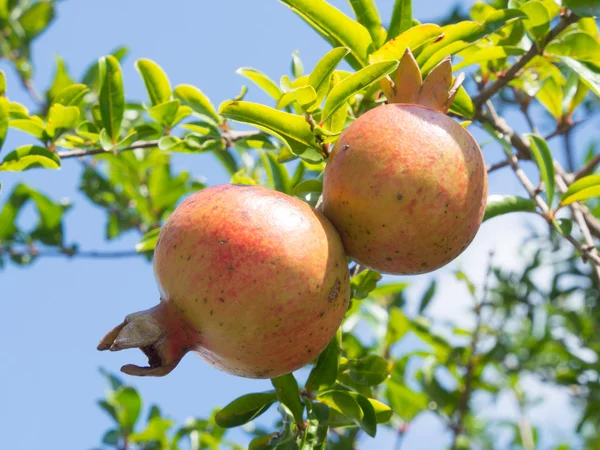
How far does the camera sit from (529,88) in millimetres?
2172

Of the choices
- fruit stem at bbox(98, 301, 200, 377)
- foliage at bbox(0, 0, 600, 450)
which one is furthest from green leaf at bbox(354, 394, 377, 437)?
fruit stem at bbox(98, 301, 200, 377)

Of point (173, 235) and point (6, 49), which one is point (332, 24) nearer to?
point (173, 235)

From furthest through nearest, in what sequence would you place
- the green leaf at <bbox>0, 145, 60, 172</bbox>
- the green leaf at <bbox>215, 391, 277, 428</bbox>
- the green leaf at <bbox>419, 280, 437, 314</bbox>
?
the green leaf at <bbox>419, 280, 437, 314</bbox> → the green leaf at <bbox>0, 145, 60, 172</bbox> → the green leaf at <bbox>215, 391, 277, 428</bbox>

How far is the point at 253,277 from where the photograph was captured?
4.05 feet

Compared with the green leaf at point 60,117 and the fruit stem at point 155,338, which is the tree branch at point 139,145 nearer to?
the green leaf at point 60,117

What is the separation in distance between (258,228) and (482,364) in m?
2.34

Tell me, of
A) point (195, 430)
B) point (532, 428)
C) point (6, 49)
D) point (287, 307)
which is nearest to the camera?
point (287, 307)

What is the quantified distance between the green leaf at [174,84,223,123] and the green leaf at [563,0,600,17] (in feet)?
3.44

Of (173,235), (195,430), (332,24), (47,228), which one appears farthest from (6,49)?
(173,235)

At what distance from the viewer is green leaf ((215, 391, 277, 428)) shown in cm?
171

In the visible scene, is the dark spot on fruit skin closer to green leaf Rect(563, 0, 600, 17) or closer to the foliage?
the foliage

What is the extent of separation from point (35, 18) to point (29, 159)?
2.29 metres

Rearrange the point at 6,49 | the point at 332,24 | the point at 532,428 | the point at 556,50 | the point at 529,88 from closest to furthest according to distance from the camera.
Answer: the point at 332,24 < the point at 556,50 < the point at 529,88 < the point at 6,49 < the point at 532,428

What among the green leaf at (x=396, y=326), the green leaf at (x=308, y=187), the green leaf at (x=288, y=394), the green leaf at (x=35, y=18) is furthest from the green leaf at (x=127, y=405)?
the green leaf at (x=35, y=18)
